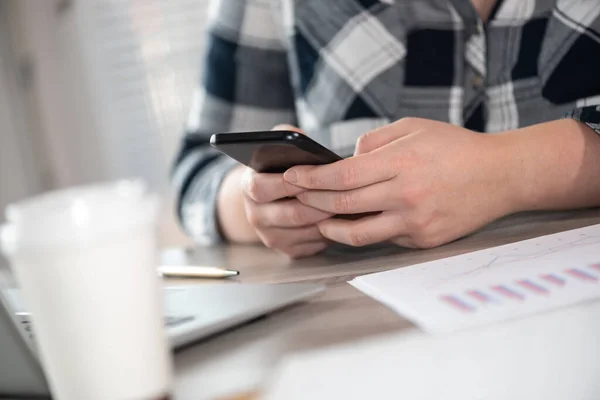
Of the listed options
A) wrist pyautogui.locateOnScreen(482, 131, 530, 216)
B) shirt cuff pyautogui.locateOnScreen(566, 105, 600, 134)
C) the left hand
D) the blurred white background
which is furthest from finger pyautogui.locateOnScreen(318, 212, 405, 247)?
the blurred white background

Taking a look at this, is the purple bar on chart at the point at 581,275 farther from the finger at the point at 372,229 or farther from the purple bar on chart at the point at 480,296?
the finger at the point at 372,229

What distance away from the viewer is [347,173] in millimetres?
532

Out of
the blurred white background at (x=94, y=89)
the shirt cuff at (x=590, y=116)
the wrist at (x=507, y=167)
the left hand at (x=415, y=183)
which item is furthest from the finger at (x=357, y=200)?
the blurred white background at (x=94, y=89)

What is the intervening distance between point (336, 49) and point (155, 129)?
1.41 meters

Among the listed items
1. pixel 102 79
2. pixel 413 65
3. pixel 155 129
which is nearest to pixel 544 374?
pixel 413 65

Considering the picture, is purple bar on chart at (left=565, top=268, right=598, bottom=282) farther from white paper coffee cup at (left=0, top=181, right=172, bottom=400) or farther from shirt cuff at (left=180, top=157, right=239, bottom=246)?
shirt cuff at (left=180, top=157, right=239, bottom=246)

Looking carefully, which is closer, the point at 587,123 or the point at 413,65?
the point at 587,123

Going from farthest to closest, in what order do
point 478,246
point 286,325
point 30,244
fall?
point 478,246, point 286,325, point 30,244

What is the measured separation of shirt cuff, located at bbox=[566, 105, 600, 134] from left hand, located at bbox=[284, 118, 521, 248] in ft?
0.32

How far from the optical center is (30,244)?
25cm

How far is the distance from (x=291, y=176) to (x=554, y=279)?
0.24 metres

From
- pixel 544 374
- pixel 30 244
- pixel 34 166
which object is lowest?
pixel 34 166

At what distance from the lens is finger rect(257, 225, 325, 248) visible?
0.64 metres

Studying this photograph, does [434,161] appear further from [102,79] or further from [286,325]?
[102,79]
